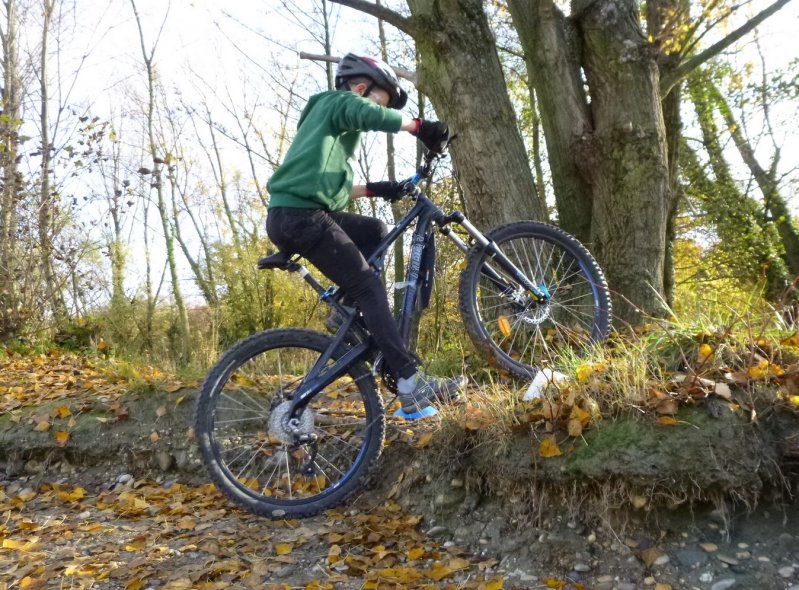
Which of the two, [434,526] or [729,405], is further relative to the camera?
[434,526]

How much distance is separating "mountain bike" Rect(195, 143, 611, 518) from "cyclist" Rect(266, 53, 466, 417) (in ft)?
0.53

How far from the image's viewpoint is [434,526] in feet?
9.27

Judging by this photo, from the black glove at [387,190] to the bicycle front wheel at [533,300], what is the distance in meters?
0.54

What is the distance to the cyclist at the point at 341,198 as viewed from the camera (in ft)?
9.78

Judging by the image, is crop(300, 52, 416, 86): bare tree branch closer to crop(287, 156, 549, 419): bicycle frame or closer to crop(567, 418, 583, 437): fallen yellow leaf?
crop(287, 156, 549, 419): bicycle frame

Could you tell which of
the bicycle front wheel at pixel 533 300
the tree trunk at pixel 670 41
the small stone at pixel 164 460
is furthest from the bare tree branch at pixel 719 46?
the small stone at pixel 164 460

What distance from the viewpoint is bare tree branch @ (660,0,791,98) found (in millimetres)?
4166

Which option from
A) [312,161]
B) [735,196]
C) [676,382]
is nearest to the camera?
[676,382]

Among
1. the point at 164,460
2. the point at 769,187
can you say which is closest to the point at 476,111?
the point at 164,460

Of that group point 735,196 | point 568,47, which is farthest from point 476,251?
point 735,196

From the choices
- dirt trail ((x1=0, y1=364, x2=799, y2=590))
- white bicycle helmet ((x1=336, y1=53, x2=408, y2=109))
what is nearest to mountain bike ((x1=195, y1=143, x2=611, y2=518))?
dirt trail ((x1=0, y1=364, x2=799, y2=590))

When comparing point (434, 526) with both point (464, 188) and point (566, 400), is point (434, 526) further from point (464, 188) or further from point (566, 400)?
point (464, 188)

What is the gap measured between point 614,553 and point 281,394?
5.78 feet

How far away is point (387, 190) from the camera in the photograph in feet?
11.3
